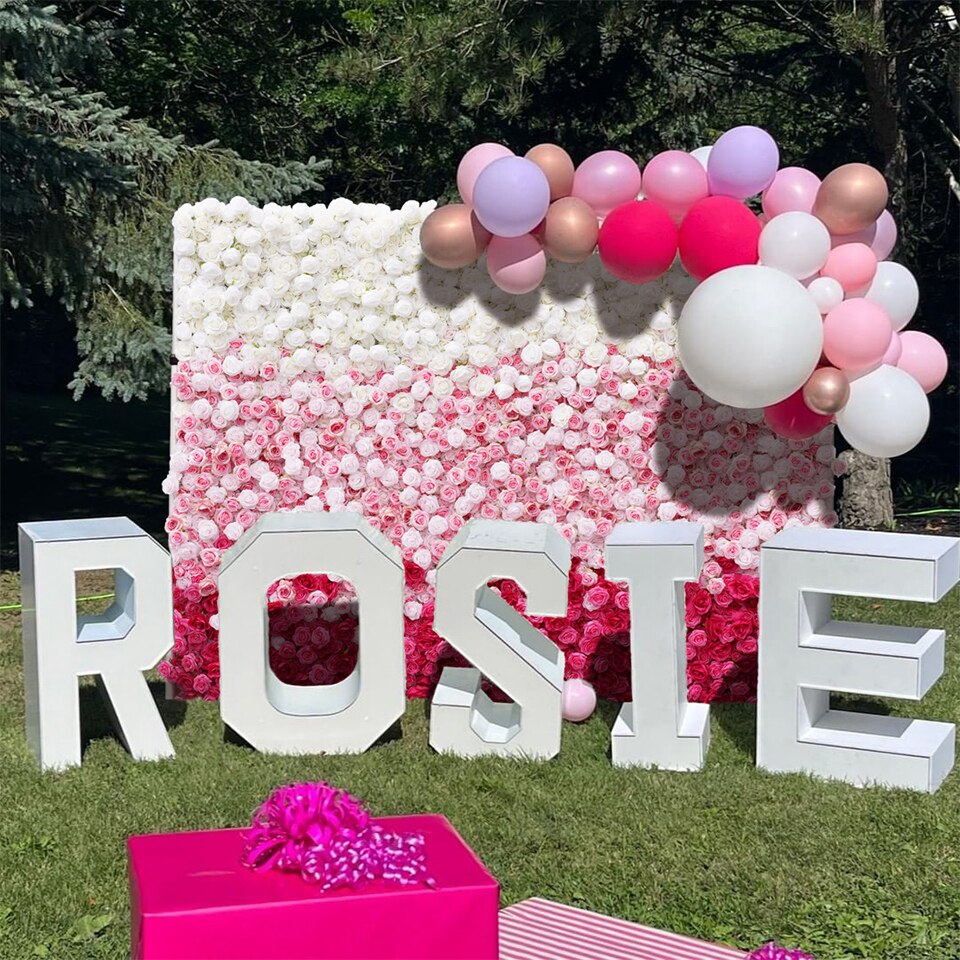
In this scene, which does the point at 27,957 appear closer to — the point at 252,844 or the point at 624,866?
the point at 252,844

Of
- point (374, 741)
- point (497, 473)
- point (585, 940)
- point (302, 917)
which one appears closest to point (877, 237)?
point (497, 473)

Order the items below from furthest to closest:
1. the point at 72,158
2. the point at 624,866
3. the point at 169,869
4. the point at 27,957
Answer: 1. the point at 72,158
2. the point at 624,866
3. the point at 27,957
4. the point at 169,869

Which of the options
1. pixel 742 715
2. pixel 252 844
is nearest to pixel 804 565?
pixel 742 715

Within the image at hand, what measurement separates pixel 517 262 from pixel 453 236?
0.96ft

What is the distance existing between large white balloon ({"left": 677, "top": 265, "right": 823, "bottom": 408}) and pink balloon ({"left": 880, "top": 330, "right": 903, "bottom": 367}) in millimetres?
520

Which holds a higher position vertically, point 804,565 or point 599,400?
point 599,400

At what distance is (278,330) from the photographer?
5891 millimetres

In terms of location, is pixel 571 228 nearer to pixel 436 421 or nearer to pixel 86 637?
pixel 436 421

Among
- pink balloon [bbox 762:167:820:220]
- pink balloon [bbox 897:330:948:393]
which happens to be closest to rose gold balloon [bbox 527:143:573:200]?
pink balloon [bbox 762:167:820:220]

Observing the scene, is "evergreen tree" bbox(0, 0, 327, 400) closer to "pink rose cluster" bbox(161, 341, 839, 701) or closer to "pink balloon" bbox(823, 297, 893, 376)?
"pink rose cluster" bbox(161, 341, 839, 701)

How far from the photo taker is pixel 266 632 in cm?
532

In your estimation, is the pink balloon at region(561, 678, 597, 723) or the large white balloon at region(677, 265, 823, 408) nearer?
the large white balloon at region(677, 265, 823, 408)

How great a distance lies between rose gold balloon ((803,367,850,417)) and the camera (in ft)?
16.9

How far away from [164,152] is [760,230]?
5.30m
